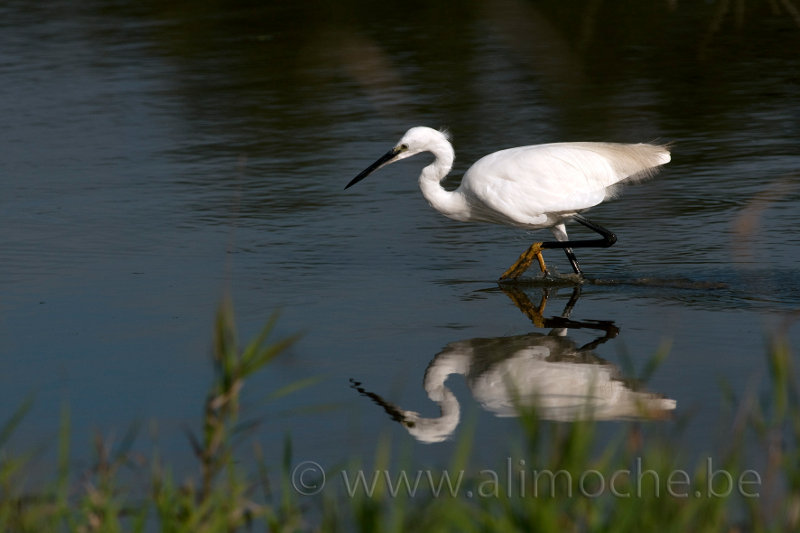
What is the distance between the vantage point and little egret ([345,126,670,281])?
683 cm

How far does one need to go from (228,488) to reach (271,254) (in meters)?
3.88

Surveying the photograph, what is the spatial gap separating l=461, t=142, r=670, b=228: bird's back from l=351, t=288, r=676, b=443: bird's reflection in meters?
0.85

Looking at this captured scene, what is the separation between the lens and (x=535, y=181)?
6828 millimetres

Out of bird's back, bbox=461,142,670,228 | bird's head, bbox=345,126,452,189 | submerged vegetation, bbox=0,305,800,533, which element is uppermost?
submerged vegetation, bbox=0,305,800,533

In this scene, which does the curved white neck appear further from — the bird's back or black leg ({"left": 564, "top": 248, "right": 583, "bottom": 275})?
black leg ({"left": 564, "top": 248, "right": 583, "bottom": 275})

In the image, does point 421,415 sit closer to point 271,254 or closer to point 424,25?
point 271,254

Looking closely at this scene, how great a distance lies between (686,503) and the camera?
9.82ft

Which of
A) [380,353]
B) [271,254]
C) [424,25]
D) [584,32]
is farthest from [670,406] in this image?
[424,25]

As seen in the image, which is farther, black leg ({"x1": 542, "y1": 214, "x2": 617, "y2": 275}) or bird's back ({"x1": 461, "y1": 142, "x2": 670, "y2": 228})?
black leg ({"x1": 542, "y1": 214, "x2": 617, "y2": 275})

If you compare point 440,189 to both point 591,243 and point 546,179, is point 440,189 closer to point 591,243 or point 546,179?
point 546,179

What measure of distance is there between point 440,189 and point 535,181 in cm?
57

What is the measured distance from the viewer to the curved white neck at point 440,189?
708cm

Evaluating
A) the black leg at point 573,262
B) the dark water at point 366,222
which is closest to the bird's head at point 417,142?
the dark water at point 366,222

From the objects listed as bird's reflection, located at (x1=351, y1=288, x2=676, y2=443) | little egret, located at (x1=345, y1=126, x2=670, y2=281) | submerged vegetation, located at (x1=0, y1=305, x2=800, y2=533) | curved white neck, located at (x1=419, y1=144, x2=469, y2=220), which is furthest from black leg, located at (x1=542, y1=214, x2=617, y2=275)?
submerged vegetation, located at (x1=0, y1=305, x2=800, y2=533)
